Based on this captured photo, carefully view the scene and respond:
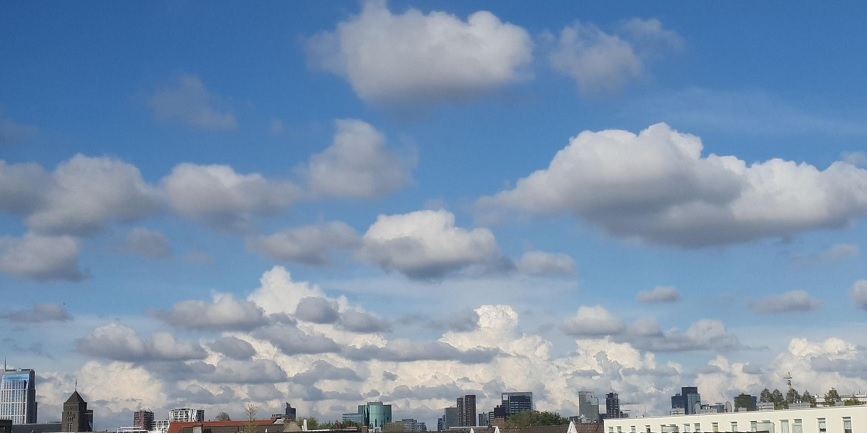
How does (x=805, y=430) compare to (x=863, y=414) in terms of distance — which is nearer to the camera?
(x=863, y=414)

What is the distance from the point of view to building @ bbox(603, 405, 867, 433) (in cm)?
10631

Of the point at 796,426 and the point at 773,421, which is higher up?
the point at 773,421

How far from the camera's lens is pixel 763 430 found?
120 meters

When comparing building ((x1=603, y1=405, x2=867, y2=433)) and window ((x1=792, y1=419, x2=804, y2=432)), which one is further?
window ((x1=792, y1=419, x2=804, y2=432))

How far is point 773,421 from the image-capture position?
119m

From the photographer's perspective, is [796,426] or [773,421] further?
[773,421]

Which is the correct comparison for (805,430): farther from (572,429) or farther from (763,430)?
(572,429)

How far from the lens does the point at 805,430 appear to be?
371 ft

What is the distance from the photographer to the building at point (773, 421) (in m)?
106

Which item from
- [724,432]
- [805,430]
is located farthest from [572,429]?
[805,430]

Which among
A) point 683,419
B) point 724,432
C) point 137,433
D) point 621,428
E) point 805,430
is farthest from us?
A: point 137,433

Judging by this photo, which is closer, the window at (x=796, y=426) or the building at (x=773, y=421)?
the building at (x=773, y=421)

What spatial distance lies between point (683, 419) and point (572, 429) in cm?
1920

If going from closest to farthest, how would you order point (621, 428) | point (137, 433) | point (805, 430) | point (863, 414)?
point (863, 414) → point (805, 430) → point (621, 428) → point (137, 433)
